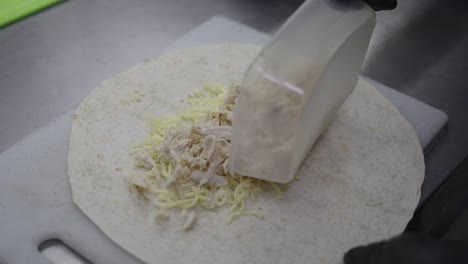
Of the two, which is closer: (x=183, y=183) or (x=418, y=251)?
(x=418, y=251)

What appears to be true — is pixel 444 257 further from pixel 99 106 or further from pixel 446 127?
pixel 99 106

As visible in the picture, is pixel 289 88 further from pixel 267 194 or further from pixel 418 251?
pixel 418 251

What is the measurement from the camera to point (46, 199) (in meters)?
1.61

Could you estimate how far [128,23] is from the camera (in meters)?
2.58

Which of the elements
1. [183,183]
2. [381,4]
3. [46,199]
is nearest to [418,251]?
[183,183]

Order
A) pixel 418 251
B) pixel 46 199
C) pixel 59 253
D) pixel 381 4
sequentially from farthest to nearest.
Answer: pixel 381 4, pixel 46 199, pixel 59 253, pixel 418 251

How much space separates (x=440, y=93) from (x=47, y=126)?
5.07ft

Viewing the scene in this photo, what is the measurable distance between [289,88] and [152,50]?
104 cm

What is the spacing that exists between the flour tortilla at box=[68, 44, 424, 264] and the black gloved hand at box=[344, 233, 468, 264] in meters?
0.43

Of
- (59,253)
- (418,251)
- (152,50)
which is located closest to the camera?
(418,251)

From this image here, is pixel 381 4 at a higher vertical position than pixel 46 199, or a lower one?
higher

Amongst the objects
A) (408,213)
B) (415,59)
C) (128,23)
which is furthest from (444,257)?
(128,23)

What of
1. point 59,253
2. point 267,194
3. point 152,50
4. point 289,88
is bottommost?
point 59,253

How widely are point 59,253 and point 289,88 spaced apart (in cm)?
80
